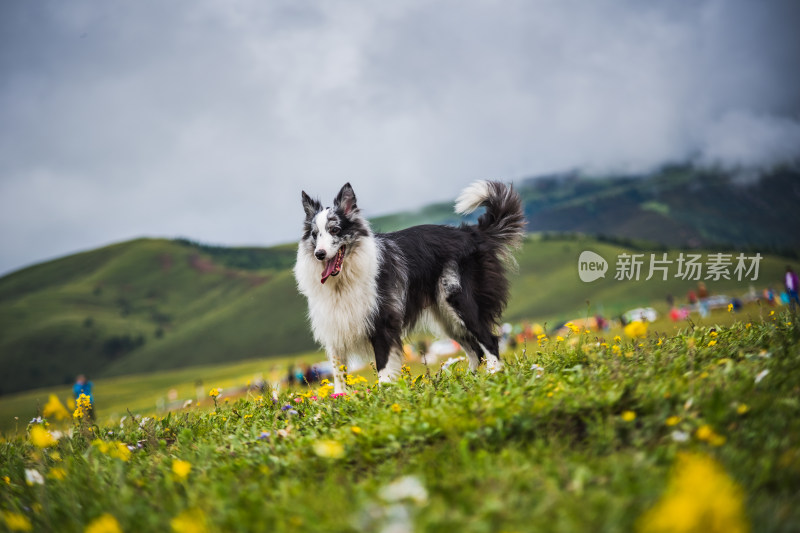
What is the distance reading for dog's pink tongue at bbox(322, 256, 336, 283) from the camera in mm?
9102

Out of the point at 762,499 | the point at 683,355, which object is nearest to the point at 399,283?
the point at 683,355

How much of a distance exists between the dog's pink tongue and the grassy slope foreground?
2493 millimetres

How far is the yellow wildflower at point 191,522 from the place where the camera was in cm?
342

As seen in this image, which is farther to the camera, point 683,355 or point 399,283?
point 399,283

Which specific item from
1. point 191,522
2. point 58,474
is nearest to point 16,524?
point 58,474

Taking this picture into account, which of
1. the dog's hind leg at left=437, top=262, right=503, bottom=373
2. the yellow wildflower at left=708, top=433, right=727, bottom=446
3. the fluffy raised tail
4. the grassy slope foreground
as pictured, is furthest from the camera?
the fluffy raised tail

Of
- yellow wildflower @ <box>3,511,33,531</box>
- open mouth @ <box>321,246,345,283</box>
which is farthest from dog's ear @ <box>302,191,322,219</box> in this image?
yellow wildflower @ <box>3,511,33,531</box>

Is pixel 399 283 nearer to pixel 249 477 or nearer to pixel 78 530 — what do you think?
pixel 249 477

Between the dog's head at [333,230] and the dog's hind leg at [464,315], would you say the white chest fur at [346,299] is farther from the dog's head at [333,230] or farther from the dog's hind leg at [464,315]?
the dog's hind leg at [464,315]

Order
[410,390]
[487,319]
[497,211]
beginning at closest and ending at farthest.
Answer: [410,390]
[487,319]
[497,211]

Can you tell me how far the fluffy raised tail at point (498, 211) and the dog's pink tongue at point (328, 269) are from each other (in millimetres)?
2944

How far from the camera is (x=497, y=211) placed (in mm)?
11211

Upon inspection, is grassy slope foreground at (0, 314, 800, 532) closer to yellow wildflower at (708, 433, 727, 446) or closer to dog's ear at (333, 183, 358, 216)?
yellow wildflower at (708, 433, 727, 446)

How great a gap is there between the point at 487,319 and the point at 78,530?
291 inches
